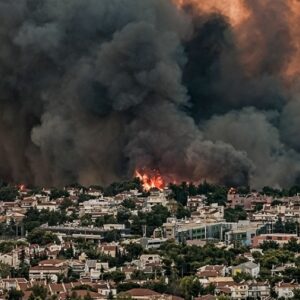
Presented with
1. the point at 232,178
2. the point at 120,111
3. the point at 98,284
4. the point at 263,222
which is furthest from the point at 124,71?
the point at 98,284

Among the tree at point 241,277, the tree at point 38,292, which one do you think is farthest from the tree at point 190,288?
the tree at point 38,292

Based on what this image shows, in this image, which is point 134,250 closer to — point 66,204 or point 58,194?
point 66,204

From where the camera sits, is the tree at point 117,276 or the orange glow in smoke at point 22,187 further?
the orange glow in smoke at point 22,187

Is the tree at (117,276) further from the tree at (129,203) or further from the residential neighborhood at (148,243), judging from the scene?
the tree at (129,203)

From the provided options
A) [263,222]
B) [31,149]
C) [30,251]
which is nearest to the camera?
[30,251]

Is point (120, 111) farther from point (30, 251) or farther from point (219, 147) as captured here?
point (30, 251)

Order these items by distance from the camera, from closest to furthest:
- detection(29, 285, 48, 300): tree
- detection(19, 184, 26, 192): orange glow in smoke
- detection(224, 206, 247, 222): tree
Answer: detection(29, 285, 48, 300): tree
detection(224, 206, 247, 222): tree
detection(19, 184, 26, 192): orange glow in smoke

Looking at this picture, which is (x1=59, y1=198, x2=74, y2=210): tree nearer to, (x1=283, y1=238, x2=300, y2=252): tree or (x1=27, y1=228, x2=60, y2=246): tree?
(x1=27, y1=228, x2=60, y2=246): tree

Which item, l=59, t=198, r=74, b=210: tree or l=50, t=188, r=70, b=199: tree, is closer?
l=59, t=198, r=74, b=210: tree

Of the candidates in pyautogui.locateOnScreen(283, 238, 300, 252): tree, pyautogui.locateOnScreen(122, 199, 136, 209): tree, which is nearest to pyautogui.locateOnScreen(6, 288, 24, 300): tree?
pyautogui.locateOnScreen(283, 238, 300, 252): tree
